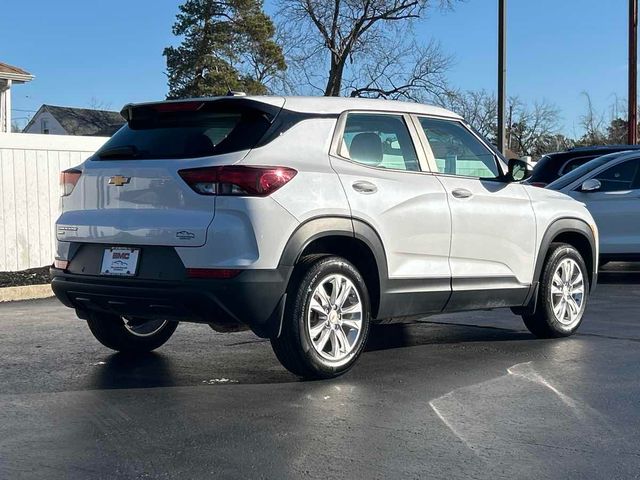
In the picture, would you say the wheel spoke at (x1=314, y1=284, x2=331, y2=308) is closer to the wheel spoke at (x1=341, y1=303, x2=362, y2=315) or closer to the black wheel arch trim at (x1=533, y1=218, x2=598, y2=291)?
the wheel spoke at (x1=341, y1=303, x2=362, y2=315)

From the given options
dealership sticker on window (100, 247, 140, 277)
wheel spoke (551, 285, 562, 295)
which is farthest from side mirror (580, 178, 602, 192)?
dealership sticker on window (100, 247, 140, 277)

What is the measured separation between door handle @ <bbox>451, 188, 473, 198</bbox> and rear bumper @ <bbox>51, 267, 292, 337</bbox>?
1709mm

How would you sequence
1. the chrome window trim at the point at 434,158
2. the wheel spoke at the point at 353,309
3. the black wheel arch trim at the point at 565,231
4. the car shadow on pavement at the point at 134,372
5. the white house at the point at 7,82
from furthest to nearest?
the white house at the point at 7,82 < the black wheel arch trim at the point at 565,231 < the chrome window trim at the point at 434,158 < the wheel spoke at the point at 353,309 < the car shadow on pavement at the point at 134,372

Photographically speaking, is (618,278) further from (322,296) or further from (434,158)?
(322,296)

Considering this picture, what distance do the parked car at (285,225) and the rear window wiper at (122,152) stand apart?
1cm

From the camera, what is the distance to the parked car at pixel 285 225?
5164mm

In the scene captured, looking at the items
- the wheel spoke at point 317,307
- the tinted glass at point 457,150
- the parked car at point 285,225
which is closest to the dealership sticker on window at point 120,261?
the parked car at point 285,225

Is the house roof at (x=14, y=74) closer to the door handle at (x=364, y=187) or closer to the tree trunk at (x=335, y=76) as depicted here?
the tree trunk at (x=335, y=76)

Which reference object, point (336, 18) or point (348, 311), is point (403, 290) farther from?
point (336, 18)

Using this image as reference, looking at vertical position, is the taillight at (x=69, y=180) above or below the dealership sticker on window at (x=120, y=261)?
above

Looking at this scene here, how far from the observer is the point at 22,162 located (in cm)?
1210

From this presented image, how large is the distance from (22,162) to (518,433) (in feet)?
30.8

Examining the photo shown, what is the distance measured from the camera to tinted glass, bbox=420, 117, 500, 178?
6516 mm

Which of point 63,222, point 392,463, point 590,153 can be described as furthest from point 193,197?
point 590,153
